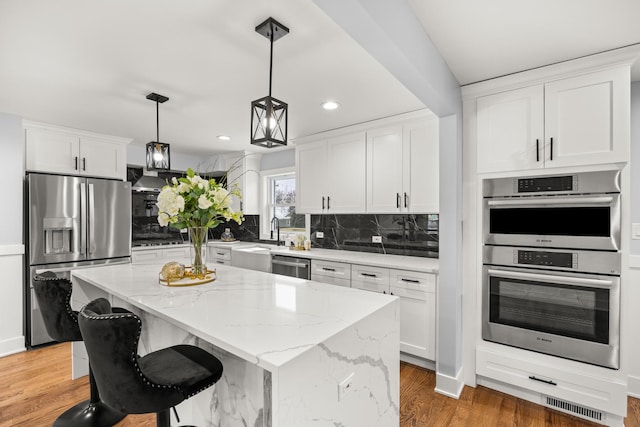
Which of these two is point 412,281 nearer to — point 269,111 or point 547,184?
point 547,184

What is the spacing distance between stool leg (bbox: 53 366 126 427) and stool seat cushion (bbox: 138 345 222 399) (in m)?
1.03

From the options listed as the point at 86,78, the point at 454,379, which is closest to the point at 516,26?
the point at 454,379

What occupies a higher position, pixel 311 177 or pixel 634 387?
pixel 311 177

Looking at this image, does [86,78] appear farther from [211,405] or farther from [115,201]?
[211,405]

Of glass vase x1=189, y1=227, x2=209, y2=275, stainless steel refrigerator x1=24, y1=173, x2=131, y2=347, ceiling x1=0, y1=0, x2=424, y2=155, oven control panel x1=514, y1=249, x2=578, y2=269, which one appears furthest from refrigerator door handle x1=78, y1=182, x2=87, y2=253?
oven control panel x1=514, y1=249, x2=578, y2=269

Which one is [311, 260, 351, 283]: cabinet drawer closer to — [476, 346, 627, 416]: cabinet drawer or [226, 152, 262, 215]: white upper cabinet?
[476, 346, 627, 416]: cabinet drawer

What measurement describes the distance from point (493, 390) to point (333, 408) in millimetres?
1922

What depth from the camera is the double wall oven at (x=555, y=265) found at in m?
2.05

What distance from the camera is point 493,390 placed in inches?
98.0

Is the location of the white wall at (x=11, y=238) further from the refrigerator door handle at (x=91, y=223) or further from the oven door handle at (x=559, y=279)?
the oven door handle at (x=559, y=279)

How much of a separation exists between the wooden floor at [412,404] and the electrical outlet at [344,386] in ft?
3.81

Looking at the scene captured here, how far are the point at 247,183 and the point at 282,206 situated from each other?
2.14 feet

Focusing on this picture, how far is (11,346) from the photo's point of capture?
318cm

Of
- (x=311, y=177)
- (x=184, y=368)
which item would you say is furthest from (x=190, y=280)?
(x=311, y=177)
